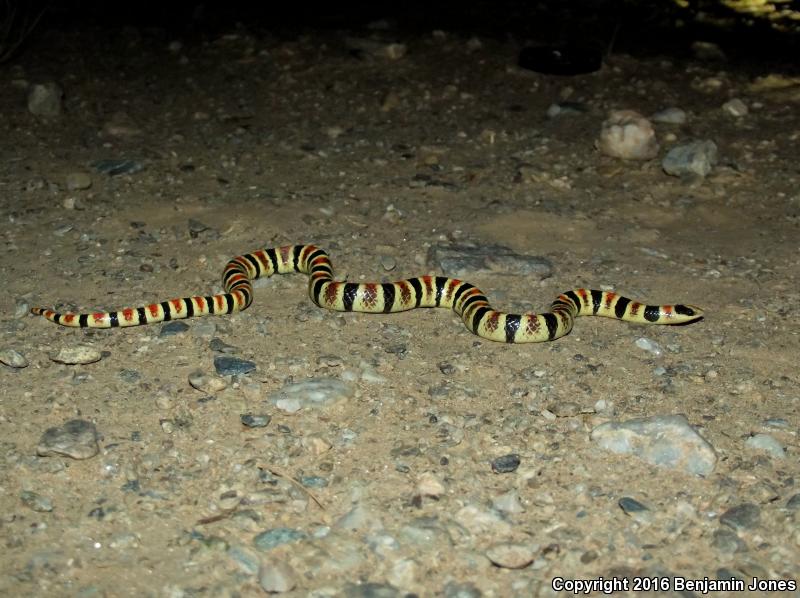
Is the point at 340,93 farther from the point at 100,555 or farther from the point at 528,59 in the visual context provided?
the point at 100,555

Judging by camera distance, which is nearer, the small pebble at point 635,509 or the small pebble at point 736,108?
the small pebble at point 635,509

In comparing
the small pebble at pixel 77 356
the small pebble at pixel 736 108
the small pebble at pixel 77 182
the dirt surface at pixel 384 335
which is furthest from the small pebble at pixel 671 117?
the small pebble at pixel 77 356

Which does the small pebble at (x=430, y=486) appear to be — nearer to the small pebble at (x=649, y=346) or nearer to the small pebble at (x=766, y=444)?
the small pebble at (x=766, y=444)

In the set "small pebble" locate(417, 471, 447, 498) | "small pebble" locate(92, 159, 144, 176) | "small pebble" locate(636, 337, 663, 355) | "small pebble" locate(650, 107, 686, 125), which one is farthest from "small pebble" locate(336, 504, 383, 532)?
"small pebble" locate(650, 107, 686, 125)

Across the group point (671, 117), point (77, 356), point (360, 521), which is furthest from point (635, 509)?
point (671, 117)

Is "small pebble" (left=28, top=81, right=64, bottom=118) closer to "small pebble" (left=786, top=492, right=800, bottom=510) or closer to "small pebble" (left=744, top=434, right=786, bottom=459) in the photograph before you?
"small pebble" (left=744, top=434, right=786, bottom=459)

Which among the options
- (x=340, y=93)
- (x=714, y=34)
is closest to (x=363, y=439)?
(x=340, y=93)
